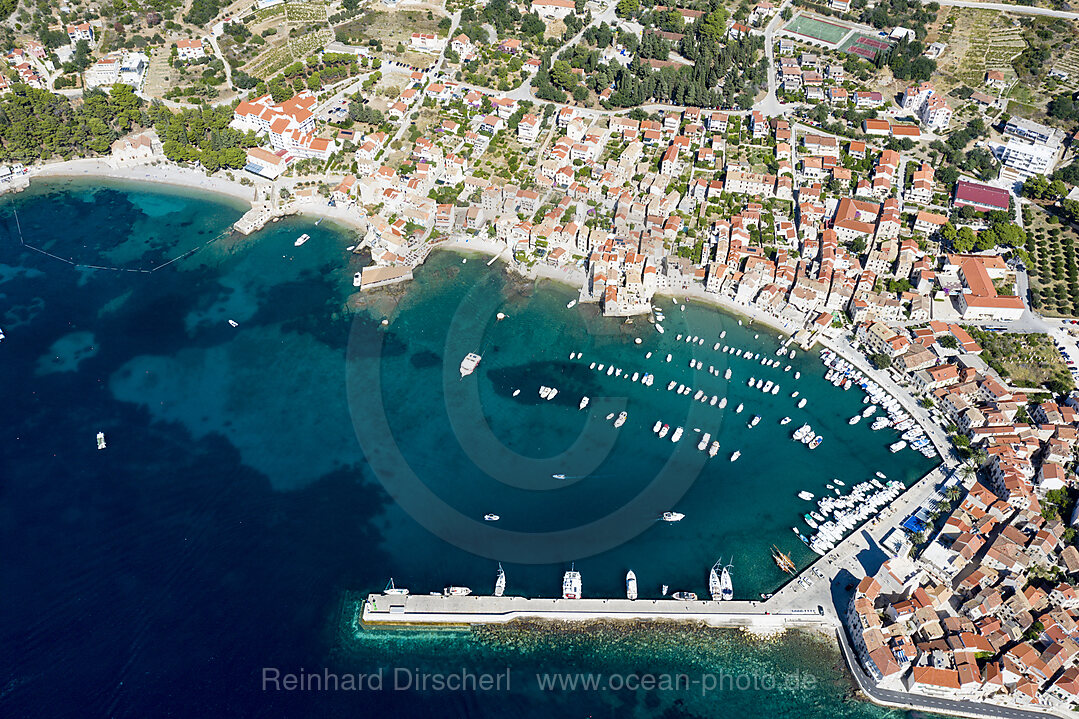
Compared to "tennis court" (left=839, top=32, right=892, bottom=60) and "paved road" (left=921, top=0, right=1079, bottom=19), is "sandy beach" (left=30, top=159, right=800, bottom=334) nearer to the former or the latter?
"tennis court" (left=839, top=32, right=892, bottom=60)

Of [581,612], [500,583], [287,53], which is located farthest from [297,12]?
[581,612]

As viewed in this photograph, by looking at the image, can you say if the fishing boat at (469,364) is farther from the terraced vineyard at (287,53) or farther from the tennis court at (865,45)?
the tennis court at (865,45)

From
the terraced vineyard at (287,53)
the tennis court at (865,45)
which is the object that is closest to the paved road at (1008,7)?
the tennis court at (865,45)

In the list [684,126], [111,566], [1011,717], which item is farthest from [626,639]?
[684,126]

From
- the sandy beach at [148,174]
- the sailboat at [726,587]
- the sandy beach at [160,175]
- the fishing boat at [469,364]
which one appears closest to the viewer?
the sailboat at [726,587]

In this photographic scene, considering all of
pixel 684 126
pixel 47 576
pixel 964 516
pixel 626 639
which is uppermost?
pixel 684 126

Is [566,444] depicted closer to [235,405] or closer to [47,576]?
[235,405]

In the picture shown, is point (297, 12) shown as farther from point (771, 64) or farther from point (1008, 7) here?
Answer: point (1008, 7)
